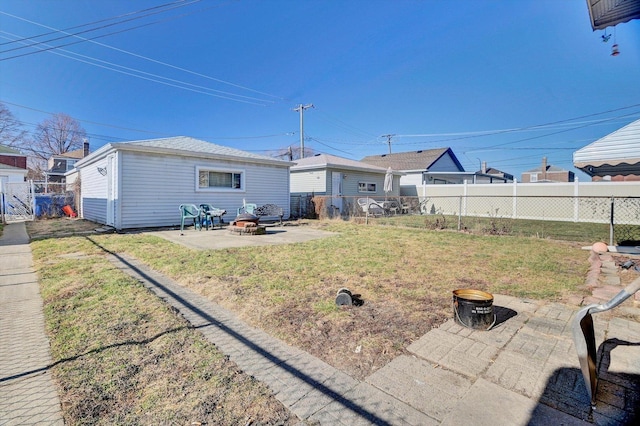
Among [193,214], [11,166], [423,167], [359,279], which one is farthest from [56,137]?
[359,279]

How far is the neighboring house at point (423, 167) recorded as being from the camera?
75.0 ft

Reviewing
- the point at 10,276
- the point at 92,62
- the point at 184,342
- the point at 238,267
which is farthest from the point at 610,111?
the point at 92,62

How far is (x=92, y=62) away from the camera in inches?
639

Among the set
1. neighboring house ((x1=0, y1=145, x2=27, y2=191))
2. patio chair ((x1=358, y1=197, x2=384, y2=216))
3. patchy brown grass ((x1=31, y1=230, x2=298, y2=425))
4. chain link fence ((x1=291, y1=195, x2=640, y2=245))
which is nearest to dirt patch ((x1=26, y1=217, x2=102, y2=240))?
patchy brown grass ((x1=31, y1=230, x2=298, y2=425))

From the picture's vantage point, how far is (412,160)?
1002 inches

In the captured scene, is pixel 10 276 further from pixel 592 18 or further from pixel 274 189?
pixel 274 189

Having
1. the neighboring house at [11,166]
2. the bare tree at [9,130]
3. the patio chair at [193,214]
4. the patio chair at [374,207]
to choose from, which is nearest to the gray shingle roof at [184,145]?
the patio chair at [193,214]

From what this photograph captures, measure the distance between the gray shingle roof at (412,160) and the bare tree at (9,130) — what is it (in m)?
35.3

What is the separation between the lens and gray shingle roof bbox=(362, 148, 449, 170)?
23984 millimetres

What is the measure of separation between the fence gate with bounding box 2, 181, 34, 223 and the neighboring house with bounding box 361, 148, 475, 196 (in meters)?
22.6

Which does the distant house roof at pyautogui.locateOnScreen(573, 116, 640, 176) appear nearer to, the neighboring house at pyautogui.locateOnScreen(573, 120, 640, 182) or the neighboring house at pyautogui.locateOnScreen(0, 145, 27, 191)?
the neighboring house at pyautogui.locateOnScreen(573, 120, 640, 182)

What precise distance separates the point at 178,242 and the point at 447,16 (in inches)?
480

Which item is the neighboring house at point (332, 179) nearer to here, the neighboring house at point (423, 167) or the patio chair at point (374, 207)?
the patio chair at point (374, 207)

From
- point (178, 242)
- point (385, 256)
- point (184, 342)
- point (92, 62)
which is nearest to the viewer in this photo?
point (184, 342)
